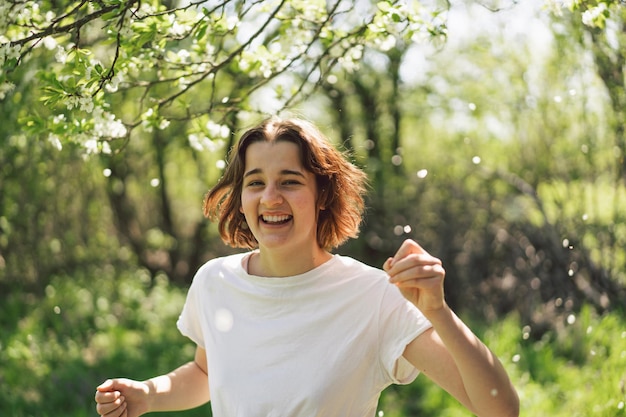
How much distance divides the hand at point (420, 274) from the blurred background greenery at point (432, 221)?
1788 mm

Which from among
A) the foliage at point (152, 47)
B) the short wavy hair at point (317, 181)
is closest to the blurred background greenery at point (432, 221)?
the foliage at point (152, 47)

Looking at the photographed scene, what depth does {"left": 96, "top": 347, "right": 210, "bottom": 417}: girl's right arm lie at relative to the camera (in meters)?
1.95

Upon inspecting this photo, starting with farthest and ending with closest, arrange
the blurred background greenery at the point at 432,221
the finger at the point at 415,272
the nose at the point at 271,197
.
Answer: the blurred background greenery at the point at 432,221
the nose at the point at 271,197
the finger at the point at 415,272

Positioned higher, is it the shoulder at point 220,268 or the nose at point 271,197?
the nose at point 271,197

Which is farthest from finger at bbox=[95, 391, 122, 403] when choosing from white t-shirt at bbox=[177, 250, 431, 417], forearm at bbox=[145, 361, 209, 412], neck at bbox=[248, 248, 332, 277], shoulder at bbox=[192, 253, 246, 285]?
neck at bbox=[248, 248, 332, 277]

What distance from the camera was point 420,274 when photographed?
4.68 feet

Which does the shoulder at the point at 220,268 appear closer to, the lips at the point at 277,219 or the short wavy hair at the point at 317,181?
the short wavy hair at the point at 317,181

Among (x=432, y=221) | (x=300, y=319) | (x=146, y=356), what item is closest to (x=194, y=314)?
(x=300, y=319)

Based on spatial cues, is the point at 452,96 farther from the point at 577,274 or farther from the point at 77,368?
the point at 77,368

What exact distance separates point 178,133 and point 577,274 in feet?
15.1

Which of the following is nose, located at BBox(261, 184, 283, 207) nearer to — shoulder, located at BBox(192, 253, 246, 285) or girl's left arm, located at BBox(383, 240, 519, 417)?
shoulder, located at BBox(192, 253, 246, 285)

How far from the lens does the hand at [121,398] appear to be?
1944 mm

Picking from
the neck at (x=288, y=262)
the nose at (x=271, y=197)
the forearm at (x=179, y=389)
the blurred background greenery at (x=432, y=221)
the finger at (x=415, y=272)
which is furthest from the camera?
the blurred background greenery at (x=432, y=221)

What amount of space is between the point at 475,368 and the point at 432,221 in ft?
17.5
